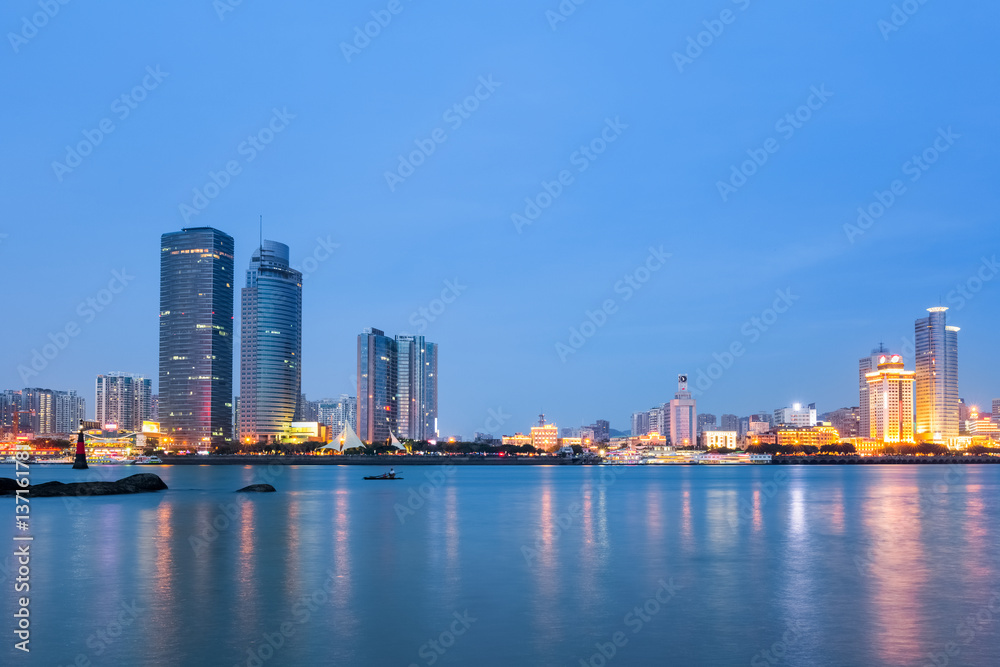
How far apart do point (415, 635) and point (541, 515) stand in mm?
40455

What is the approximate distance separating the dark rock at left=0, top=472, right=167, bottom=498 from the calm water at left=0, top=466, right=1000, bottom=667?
1938 cm

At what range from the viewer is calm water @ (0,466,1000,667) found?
69.7 ft

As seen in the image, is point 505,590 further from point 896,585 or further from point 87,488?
point 87,488

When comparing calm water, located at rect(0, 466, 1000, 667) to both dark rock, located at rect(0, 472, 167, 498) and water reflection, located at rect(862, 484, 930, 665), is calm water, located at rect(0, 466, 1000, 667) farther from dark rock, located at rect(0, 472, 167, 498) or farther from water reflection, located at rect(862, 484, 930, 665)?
dark rock, located at rect(0, 472, 167, 498)

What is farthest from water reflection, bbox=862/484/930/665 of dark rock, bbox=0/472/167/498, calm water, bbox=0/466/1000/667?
dark rock, bbox=0/472/167/498

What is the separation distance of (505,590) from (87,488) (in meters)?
63.4

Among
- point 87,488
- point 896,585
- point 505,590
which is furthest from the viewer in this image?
point 87,488

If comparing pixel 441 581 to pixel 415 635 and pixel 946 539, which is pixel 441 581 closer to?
pixel 415 635

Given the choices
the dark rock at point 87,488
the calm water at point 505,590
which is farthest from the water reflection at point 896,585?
the dark rock at point 87,488

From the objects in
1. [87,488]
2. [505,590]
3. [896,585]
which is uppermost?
[505,590]

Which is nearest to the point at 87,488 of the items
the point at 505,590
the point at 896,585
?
Answer: the point at 505,590

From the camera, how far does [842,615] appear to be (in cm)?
2562

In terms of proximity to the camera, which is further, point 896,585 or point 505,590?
point 896,585

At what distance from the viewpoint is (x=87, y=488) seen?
79.0m
